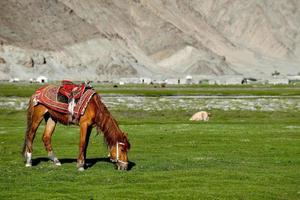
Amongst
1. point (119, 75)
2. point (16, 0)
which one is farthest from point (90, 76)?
point (16, 0)

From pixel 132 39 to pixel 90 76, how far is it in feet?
117

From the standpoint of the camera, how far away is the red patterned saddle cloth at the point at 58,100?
2053 cm

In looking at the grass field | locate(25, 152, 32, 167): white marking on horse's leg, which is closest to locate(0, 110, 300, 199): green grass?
the grass field

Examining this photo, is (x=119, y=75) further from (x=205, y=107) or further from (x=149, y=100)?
(x=205, y=107)

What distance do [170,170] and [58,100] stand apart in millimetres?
4128

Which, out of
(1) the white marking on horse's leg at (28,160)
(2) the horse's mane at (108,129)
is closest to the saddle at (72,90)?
(2) the horse's mane at (108,129)

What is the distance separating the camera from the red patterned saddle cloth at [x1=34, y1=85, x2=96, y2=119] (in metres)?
20.5

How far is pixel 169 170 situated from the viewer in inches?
808

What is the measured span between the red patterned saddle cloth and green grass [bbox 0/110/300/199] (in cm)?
181

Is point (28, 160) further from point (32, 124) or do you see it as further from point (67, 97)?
point (67, 97)

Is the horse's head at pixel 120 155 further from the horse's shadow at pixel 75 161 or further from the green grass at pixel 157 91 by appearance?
the green grass at pixel 157 91

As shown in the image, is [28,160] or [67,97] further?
[28,160]

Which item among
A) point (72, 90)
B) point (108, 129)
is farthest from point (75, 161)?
point (108, 129)

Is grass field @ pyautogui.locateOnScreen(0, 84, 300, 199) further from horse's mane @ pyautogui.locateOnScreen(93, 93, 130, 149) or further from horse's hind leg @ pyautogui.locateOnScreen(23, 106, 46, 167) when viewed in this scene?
horse's mane @ pyautogui.locateOnScreen(93, 93, 130, 149)
